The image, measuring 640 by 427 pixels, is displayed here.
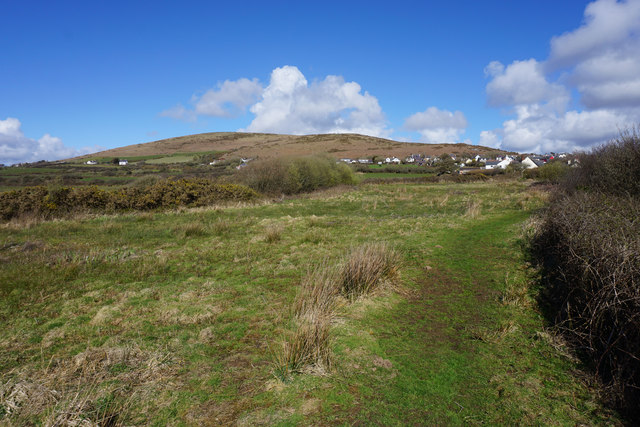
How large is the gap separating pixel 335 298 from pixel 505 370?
2858 mm

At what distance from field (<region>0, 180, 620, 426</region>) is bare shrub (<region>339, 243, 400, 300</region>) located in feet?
0.75

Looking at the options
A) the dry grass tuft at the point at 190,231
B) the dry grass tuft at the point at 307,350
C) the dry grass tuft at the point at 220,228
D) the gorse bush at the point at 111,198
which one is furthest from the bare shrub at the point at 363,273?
the gorse bush at the point at 111,198

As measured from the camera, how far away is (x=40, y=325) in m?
5.69

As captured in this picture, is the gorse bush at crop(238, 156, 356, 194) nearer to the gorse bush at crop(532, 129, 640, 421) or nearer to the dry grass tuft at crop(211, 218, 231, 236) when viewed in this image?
the dry grass tuft at crop(211, 218, 231, 236)

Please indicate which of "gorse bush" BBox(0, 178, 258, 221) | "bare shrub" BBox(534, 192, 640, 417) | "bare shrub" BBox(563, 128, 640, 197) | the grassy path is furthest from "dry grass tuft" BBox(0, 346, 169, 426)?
"gorse bush" BBox(0, 178, 258, 221)

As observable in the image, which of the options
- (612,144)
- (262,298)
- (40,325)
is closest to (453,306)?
(262,298)

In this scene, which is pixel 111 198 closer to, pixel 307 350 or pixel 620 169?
pixel 307 350

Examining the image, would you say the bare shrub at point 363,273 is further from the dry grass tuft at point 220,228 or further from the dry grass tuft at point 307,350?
the dry grass tuft at point 220,228

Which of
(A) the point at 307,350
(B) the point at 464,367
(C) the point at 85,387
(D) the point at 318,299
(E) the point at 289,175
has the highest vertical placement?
(E) the point at 289,175

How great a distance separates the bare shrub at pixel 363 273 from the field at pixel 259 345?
0.75 ft

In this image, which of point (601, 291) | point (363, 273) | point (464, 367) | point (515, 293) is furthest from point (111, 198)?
point (601, 291)

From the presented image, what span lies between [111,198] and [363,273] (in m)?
21.5

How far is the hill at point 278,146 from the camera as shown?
96.8 meters

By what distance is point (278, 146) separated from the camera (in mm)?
98312
